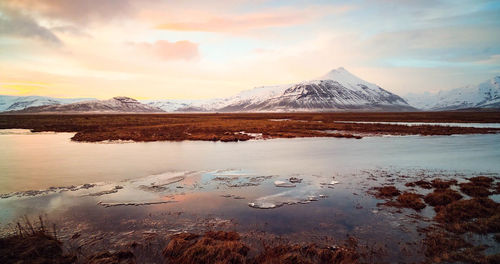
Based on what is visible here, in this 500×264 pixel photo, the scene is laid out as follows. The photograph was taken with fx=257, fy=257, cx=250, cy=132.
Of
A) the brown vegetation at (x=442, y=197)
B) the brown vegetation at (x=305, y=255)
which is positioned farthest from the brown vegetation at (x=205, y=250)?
the brown vegetation at (x=442, y=197)

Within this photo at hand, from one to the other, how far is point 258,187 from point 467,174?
14.6m

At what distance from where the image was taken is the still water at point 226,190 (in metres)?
9.59

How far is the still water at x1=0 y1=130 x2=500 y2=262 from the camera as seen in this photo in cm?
959

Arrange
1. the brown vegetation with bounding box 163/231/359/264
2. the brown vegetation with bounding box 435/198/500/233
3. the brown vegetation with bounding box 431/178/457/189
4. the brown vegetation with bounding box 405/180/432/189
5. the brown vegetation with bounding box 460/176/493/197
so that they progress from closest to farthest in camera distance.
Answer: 1. the brown vegetation with bounding box 163/231/359/264
2. the brown vegetation with bounding box 435/198/500/233
3. the brown vegetation with bounding box 460/176/493/197
4. the brown vegetation with bounding box 431/178/457/189
5. the brown vegetation with bounding box 405/180/432/189

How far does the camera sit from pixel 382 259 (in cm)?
749

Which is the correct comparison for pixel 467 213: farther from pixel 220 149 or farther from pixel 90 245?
pixel 220 149

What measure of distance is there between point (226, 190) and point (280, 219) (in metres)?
4.82

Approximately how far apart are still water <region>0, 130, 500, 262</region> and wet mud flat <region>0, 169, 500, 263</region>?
69mm

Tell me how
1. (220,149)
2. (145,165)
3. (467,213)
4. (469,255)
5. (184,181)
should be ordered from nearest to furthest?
(469,255)
(467,213)
(184,181)
(145,165)
(220,149)

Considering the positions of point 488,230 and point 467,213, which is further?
point 467,213

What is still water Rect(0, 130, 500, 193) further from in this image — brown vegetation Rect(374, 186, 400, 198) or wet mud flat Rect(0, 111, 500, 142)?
wet mud flat Rect(0, 111, 500, 142)

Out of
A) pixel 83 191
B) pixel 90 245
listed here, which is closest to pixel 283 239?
pixel 90 245

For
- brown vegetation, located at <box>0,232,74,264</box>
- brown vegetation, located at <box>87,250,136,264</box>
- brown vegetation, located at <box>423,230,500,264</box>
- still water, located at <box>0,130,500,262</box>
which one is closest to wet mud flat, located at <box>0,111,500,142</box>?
still water, located at <box>0,130,500,262</box>

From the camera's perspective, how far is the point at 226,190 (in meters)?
14.5
